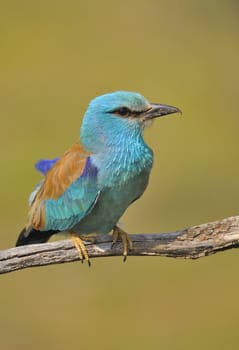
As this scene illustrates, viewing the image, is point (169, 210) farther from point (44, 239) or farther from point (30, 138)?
point (44, 239)

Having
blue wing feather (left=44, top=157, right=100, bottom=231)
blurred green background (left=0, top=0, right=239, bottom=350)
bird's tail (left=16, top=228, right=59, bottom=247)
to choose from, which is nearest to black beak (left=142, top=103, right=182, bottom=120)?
blue wing feather (left=44, top=157, right=100, bottom=231)

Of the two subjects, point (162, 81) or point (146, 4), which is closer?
point (162, 81)

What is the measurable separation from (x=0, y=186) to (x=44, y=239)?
415cm

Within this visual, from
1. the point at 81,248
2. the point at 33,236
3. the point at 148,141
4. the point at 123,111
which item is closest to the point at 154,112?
the point at 123,111

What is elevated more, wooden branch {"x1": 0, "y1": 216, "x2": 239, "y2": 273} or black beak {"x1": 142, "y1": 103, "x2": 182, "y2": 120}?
black beak {"x1": 142, "y1": 103, "x2": 182, "y2": 120}

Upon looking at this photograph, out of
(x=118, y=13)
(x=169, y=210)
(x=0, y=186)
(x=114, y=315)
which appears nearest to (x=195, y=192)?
(x=169, y=210)

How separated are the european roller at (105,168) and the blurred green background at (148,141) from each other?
2.35 m

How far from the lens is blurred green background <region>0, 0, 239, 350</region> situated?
6.05 meters

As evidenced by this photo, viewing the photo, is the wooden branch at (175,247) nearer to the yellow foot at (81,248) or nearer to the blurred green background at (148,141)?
the yellow foot at (81,248)

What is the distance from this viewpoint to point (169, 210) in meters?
7.34

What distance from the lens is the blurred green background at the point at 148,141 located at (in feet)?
19.9

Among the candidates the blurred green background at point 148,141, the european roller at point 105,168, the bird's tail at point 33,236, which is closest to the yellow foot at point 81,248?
the european roller at point 105,168

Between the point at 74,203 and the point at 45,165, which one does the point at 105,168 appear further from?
the point at 45,165

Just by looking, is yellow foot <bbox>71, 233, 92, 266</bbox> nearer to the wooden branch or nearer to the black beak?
the wooden branch
